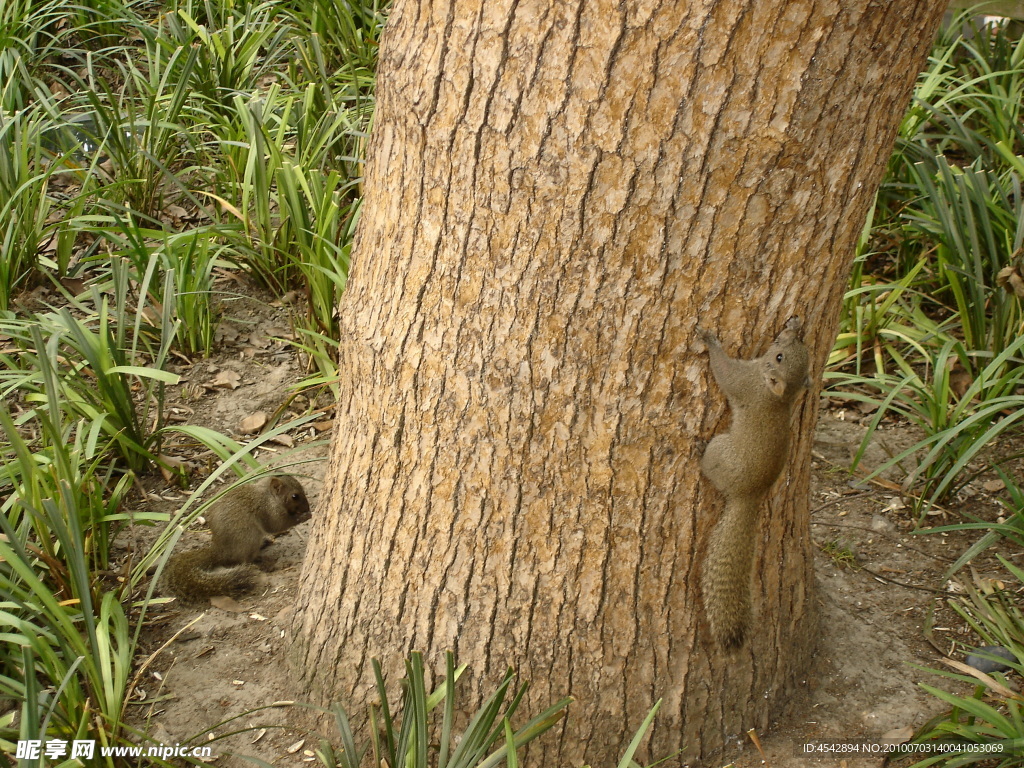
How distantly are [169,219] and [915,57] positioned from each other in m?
3.98

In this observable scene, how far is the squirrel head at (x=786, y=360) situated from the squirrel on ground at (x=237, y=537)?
5.97 ft

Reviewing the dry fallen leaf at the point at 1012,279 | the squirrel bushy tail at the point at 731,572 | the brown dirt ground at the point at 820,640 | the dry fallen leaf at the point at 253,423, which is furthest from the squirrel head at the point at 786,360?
the dry fallen leaf at the point at 253,423

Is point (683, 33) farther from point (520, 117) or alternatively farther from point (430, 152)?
point (430, 152)

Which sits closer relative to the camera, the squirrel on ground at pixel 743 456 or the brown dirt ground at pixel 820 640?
the squirrel on ground at pixel 743 456

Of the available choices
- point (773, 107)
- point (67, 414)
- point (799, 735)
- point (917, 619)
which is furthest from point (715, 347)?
point (67, 414)

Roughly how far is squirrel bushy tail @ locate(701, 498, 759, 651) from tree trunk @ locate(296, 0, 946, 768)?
37 millimetres

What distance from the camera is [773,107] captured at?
5.56ft

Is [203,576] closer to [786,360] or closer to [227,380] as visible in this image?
[227,380]

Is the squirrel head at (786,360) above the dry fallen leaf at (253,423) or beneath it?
above

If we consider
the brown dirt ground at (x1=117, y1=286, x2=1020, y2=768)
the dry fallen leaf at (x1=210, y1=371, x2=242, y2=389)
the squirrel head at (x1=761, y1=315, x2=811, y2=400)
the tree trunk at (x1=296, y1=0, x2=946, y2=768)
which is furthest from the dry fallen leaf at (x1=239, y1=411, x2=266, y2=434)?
the squirrel head at (x1=761, y1=315, x2=811, y2=400)

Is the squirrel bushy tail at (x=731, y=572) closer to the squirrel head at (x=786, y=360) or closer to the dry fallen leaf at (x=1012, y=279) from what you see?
the squirrel head at (x=786, y=360)

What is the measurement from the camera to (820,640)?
8.92ft

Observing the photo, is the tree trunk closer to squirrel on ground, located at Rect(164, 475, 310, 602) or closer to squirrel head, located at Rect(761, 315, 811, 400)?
squirrel head, located at Rect(761, 315, 811, 400)

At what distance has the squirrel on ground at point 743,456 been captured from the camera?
1936 mm
